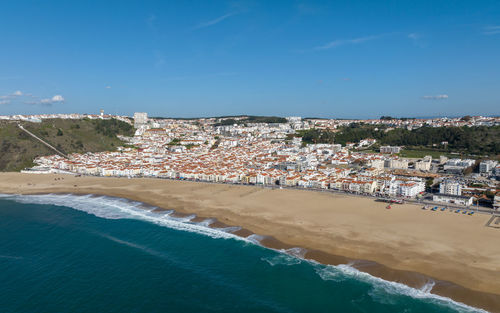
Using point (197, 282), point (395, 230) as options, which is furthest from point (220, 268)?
point (395, 230)

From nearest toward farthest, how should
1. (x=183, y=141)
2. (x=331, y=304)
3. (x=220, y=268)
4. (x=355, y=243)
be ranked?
(x=331, y=304) → (x=220, y=268) → (x=355, y=243) → (x=183, y=141)

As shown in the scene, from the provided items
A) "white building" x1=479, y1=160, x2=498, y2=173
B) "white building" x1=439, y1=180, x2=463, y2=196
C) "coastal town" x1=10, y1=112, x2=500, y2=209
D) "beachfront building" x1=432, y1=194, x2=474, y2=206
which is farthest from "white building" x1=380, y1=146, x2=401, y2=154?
"beachfront building" x1=432, y1=194, x2=474, y2=206

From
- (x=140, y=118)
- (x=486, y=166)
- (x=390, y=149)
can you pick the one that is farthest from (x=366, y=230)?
(x=140, y=118)

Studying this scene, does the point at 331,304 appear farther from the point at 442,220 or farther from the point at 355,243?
the point at 442,220

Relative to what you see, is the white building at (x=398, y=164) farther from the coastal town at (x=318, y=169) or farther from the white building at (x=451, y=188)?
the white building at (x=451, y=188)

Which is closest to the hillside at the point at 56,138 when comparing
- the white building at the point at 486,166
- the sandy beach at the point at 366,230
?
the sandy beach at the point at 366,230

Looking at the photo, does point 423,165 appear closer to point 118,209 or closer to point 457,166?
point 457,166
